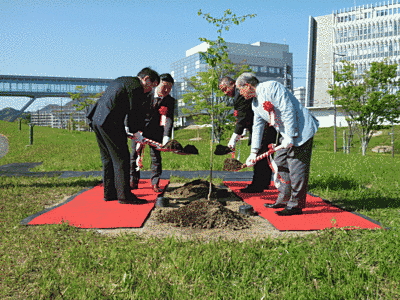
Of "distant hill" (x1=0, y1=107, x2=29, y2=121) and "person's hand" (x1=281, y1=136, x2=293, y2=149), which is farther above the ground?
"distant hill" (x1=0, y1=107, x2=29, y2=121)

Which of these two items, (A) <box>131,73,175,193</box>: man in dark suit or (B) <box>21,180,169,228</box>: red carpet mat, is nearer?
(B) <box>21,180,169,228</box>: red carpet mat

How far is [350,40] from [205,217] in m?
89.8

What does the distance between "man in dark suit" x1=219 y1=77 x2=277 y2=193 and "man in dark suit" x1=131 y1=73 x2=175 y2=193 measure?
35.3 inches

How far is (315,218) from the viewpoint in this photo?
433 centimetres

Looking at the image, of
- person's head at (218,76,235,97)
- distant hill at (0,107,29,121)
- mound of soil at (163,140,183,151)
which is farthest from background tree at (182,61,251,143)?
distant hill at (0,107,29,121)

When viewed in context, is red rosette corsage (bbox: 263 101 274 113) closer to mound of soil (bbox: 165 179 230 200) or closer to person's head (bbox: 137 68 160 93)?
person's head (bbox: 137 68 160 93)

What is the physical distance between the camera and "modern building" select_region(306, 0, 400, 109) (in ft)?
258

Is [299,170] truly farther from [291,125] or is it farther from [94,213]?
[94,213]

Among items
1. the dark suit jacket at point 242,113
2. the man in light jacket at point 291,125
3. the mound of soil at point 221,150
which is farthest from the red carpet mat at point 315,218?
the dark suit jacket at point 242,113

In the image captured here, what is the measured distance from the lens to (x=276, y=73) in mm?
97250

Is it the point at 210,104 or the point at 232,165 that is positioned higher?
the point at 210,104

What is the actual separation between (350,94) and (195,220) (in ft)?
82.4

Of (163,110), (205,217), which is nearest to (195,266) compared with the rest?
(205,217)

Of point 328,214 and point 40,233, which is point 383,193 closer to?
point 328,214
